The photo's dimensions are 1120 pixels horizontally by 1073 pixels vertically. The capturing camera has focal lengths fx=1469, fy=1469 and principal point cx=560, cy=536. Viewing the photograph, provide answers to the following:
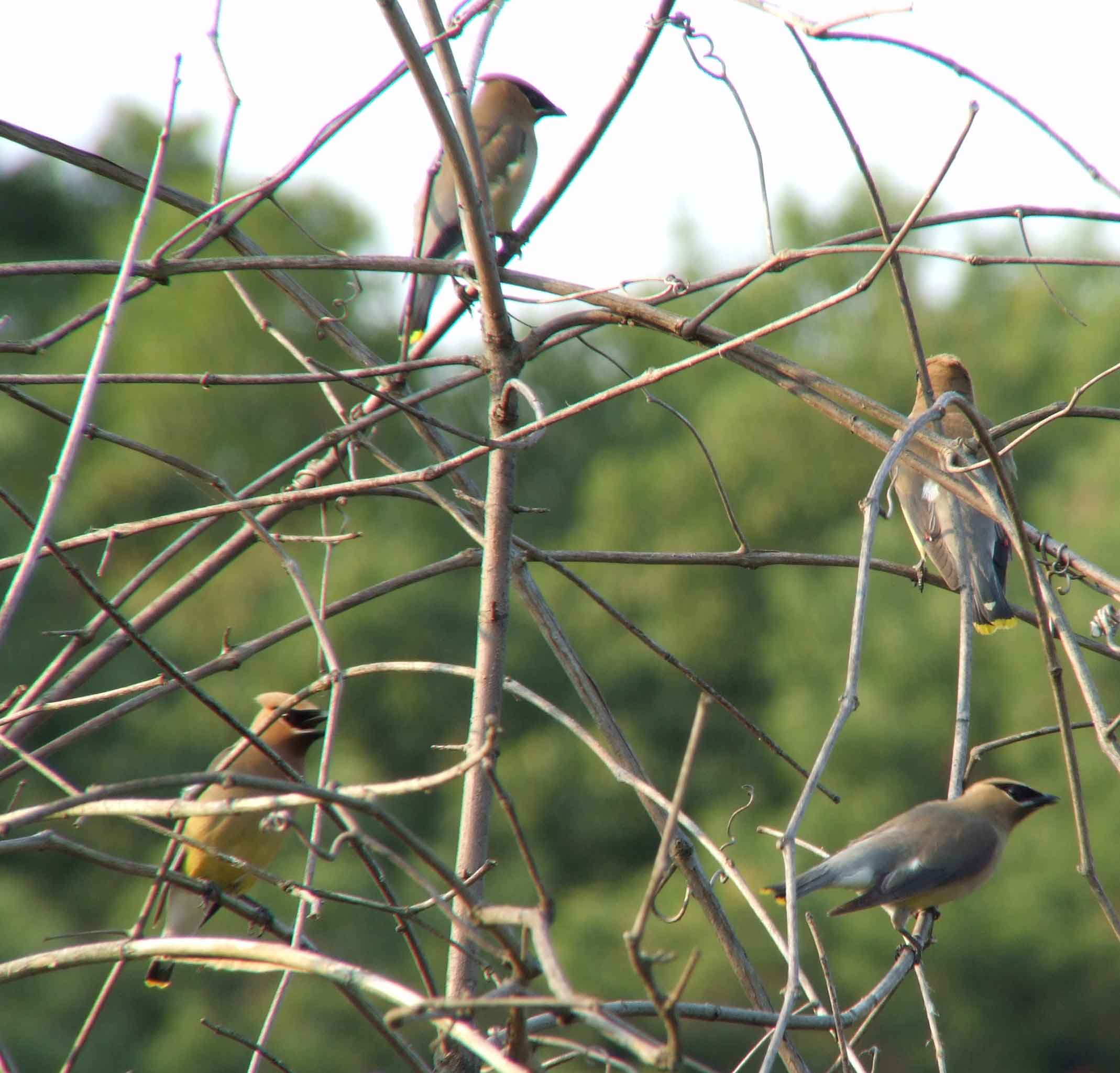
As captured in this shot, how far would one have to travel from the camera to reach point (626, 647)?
18.5 m

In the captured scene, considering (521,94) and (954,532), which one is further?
(521,94)

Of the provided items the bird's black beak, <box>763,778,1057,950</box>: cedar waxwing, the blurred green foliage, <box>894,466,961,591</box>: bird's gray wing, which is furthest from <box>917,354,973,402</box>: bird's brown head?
the blurred green foliage

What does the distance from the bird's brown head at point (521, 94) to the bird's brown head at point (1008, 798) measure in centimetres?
243

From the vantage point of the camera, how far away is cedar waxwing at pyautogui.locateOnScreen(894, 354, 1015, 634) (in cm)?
391

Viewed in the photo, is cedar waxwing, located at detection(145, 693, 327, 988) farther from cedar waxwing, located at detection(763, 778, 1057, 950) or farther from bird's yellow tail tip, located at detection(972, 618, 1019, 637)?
bird's yellow tail tip, located at detection(972, 618, 1019, 637)

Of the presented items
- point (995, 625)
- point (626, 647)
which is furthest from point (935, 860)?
point (626, 647)

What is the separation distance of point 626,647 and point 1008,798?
15149mm

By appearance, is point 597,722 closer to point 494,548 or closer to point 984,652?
point 494,548

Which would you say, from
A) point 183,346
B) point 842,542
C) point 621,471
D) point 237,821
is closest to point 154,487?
point 183,346

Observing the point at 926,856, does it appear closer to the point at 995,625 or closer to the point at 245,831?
the point at 995,625

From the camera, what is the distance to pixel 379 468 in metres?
17.4

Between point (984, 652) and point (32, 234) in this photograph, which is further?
point (32, 234)

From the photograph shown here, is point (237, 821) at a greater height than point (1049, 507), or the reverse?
point (1049, 507)

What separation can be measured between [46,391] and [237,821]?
15026 mm
